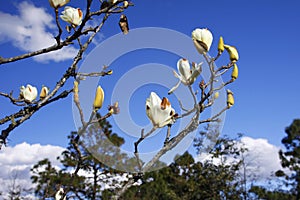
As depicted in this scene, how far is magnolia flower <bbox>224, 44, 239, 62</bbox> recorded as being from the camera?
78cm

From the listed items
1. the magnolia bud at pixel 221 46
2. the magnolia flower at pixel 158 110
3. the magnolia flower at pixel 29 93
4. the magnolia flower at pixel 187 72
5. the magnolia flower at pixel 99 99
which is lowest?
the magnolia flower at pixel 158 110

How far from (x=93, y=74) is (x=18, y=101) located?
260mm

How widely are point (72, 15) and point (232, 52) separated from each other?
0.45m

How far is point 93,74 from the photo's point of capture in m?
1.00

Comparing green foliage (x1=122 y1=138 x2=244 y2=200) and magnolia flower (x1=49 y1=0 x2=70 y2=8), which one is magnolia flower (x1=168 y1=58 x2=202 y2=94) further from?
green foliage (x1=122 y1=138 x2=244 y2=200)

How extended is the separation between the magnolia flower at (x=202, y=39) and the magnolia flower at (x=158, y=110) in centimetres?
16

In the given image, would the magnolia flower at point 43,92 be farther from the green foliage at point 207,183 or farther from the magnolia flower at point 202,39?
the green foliage at point 207,183

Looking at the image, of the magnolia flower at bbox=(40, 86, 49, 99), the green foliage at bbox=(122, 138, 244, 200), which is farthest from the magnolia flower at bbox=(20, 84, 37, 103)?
the green foliage at bbox=(122, 138, 244, 200)

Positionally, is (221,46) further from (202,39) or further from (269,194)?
(269,194)

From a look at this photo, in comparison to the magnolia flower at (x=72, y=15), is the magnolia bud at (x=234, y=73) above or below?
below

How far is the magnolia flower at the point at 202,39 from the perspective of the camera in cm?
72

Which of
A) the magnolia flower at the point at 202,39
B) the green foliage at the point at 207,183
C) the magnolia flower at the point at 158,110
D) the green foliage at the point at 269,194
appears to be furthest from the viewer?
the green foliage at the point at 269,194

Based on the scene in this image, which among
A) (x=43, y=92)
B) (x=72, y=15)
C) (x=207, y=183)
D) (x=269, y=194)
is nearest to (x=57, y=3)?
(x=72, y=15)

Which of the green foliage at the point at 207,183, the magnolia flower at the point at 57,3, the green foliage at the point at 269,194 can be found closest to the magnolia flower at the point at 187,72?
the magnolia flower at the point at 57,3
